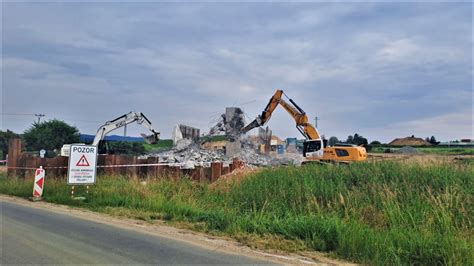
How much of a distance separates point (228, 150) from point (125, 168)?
11538 mm

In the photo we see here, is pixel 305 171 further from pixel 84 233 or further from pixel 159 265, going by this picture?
pixel 159 265

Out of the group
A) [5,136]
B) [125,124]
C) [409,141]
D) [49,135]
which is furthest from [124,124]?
[409,141]

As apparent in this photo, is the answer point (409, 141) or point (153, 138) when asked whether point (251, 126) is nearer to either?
point (153, 138)

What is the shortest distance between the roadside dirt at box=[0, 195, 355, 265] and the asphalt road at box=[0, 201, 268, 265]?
30cm

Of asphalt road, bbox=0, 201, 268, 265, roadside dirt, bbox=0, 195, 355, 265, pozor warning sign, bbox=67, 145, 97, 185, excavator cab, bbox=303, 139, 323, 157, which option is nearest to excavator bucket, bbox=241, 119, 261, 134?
excavator cab, bbox=303, 139, 323, 157

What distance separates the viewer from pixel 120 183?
17.5 m

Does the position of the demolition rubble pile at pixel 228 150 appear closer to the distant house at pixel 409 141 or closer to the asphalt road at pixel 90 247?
the asphalt road at pixel 90 247

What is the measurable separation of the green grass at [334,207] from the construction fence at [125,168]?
2942 millimetres

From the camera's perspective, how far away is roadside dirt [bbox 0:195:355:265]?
7605 mm

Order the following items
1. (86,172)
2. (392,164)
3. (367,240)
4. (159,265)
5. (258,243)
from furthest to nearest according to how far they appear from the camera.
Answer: (86,172) → (392,164) → (258,243) → (367,240) → (159,265)

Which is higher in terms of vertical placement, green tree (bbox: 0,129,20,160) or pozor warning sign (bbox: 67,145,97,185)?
green tree (bbox: 0,129,20,160)

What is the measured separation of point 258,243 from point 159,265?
2489 millimetres

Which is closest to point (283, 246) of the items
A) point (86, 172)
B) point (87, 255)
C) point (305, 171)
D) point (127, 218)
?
point (87, 255)

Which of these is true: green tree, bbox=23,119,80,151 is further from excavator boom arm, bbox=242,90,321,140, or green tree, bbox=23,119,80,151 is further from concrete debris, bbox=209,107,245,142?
excavator boom arm, bbox=242,90,321,140
